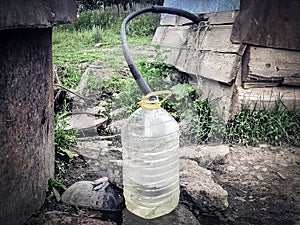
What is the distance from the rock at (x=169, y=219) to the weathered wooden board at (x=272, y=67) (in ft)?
5.49

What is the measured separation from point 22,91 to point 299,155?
2.22m

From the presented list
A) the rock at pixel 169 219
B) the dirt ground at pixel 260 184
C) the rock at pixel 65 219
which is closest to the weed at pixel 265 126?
the dirt ground at pixel 260 184

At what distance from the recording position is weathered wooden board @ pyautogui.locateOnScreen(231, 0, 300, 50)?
3.02 metres

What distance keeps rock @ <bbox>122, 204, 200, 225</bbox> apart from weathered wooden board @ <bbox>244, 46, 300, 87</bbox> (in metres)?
1.67

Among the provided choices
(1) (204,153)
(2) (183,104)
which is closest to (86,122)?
(2) (183,104)

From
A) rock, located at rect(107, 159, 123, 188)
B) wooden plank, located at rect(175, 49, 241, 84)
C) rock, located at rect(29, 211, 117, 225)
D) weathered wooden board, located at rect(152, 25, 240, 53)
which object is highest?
weathered wooden board, located at rect(152, 25, 240, 53)

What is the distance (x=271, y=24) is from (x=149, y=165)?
185 centimetres

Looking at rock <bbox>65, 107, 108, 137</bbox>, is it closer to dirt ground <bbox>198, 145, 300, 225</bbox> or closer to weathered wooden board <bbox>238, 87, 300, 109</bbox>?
dirt ground <bbox>198, 145, 300, 225</bbox>

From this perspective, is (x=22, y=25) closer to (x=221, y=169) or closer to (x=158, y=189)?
(x=158, y=189)

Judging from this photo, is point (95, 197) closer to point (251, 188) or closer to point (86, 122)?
point (251, 188)

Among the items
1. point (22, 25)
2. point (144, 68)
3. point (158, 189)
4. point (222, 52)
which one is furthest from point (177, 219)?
point (144, 68)

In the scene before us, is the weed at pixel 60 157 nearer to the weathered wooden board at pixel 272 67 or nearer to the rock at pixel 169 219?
the rock at pixel 169 219

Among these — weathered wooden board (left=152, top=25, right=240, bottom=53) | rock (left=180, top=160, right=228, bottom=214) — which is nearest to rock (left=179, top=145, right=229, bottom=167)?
rock (left=180, top=160, right=228, bottom=214)

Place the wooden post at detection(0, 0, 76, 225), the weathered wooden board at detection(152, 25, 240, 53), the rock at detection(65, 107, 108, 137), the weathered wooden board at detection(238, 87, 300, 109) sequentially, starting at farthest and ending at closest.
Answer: the weathered wooden board at detection(152, 25, 240, 53)
the rock at detection(65, 107, 108, 137)
the weathered wooden board at detection(238, 87, 300, 109)
the wooden post at detection(0, 0, 76, 225)
